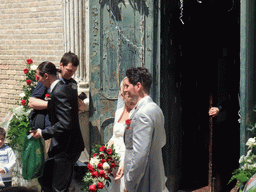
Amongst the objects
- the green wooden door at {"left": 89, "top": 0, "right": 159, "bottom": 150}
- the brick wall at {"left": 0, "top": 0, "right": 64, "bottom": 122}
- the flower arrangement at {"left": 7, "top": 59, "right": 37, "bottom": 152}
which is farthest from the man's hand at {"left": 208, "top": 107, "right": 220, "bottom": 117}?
the brick wall at {"left": 0, "top": 0, "right": 64, "bottom": 122}

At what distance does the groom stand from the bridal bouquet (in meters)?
0.51

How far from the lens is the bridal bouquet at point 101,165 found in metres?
3.95

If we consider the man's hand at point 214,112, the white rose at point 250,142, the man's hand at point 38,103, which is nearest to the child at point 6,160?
the man's hand at point 38,103

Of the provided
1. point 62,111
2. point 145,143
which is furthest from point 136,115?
point 62,111

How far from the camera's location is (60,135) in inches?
177

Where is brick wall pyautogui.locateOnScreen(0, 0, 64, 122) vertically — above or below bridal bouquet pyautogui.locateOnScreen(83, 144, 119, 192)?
above

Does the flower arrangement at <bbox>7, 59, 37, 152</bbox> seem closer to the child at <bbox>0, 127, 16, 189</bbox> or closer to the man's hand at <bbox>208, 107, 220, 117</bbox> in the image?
the child at <bbox>0, 127, 16, 189</bbox>

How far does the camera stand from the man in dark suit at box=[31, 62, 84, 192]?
174 inches

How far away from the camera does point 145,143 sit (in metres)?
3.29

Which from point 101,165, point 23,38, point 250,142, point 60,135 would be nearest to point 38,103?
point 60,135

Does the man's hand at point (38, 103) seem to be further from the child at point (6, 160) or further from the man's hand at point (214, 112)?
the man's hand at point (214, 112)

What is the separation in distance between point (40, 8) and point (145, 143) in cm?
490

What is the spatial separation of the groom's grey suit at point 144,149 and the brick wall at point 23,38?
3971 millimetres

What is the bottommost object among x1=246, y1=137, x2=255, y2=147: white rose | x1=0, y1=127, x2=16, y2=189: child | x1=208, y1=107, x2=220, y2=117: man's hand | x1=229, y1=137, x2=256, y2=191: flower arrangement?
x1=0, y1=127, x2=16, y2=189: child
